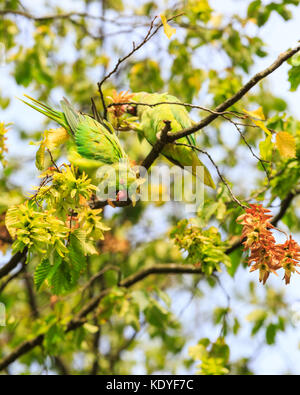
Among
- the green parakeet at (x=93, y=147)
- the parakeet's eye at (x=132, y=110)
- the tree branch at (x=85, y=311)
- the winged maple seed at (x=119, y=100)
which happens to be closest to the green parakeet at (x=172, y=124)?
the parakeet's eye at (x=132, y=110)

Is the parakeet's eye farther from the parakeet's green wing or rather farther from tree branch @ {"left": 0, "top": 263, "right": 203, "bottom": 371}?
tree branch @ {"left": 0, "top": 263, "right": 203, "bottom": 371}

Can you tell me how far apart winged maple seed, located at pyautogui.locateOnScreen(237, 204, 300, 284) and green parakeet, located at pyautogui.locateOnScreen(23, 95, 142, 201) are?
566mm

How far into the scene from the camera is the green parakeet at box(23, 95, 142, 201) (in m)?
1.94

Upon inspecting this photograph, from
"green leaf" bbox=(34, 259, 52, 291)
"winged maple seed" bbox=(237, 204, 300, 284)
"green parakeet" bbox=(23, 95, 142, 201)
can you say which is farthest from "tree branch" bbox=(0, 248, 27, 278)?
"winged maple seed" bbox=(237, 204, 300, 284)

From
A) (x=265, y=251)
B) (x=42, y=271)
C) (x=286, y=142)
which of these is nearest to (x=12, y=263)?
(x=42, y=271)

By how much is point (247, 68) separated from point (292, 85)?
1.58 metres

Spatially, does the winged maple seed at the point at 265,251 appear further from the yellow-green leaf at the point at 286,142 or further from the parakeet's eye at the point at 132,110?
the parakeet's eye at the point at 132,110

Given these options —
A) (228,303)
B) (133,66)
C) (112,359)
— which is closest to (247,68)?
(133,66)

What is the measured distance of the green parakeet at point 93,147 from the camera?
1.94 m

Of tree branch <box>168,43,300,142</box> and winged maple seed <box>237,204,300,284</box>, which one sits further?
tree branch <box>168,43,300,142</box>

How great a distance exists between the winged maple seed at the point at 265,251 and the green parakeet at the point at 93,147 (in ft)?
1.86

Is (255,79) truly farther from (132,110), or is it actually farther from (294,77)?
(132,110)

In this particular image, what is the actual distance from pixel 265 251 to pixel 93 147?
0.96 m

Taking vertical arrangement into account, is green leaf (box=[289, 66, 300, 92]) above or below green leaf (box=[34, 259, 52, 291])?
above
